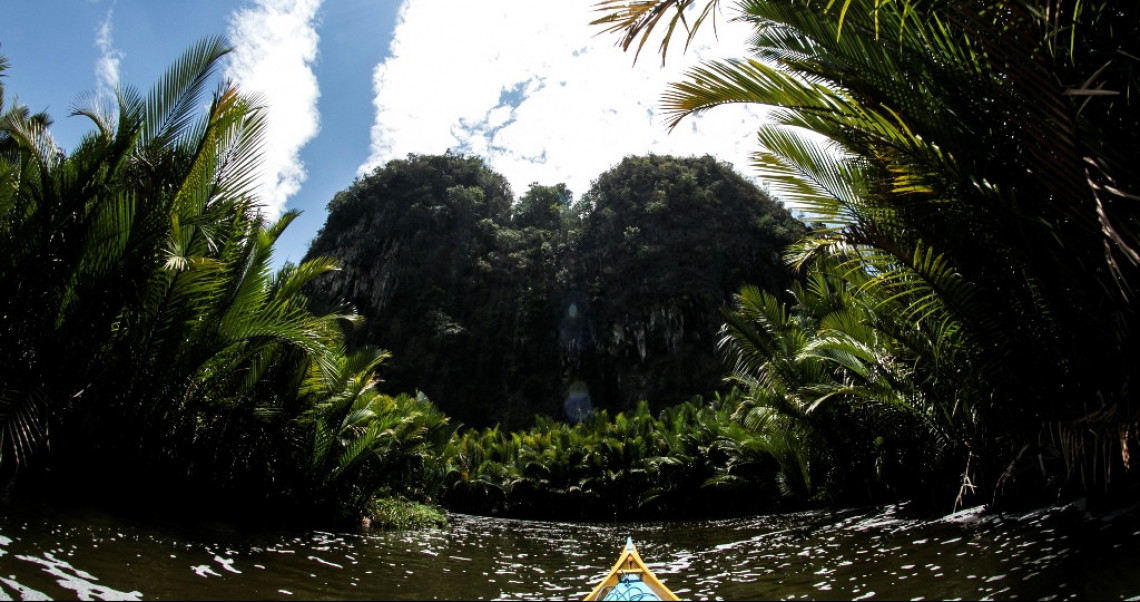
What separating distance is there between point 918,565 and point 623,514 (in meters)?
14.1

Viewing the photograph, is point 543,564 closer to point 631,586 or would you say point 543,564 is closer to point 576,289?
→ point 631,586

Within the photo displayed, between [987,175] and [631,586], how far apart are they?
290 centimetres

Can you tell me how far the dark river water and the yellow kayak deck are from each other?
72cm

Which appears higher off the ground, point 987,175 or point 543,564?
point 987,175

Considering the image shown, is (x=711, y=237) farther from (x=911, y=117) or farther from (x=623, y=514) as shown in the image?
(x=911, y=117)

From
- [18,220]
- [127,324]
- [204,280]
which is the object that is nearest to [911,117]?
[204,280]

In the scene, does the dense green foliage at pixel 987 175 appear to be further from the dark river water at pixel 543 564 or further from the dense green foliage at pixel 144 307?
the dense green foliage at pixel 144 307

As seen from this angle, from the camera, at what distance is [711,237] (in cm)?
3716

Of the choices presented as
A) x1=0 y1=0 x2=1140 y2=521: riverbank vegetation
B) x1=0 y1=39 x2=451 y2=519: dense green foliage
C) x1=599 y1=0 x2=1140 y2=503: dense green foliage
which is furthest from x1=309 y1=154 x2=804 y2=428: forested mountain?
x1=599 y1=0 x2=1140 y2=503: dense green foliage

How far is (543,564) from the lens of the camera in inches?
240

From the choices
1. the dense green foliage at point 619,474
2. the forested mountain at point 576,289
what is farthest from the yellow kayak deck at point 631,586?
the forested mountain at point 576,289

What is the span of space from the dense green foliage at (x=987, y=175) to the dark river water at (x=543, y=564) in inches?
21.3

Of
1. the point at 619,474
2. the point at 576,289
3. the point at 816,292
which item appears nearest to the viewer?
the point at 816,292

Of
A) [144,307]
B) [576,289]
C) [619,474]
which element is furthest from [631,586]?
[576,289]
